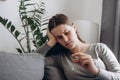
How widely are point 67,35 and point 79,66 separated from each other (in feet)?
0.72

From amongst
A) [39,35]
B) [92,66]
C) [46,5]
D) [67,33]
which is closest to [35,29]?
[39,35]

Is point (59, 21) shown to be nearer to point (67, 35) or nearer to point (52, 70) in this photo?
point (67, 35)

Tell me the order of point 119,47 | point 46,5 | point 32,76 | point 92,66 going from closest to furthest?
point 92,66 < point 32,76 < point 119,47 < point 46,5

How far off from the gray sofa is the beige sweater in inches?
3.1

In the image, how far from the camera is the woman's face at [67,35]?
1565 millimetres

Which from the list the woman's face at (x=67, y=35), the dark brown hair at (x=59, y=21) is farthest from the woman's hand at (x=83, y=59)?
the dark brown hair at (x=59, y=21)

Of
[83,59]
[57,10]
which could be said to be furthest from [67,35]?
[57,10]

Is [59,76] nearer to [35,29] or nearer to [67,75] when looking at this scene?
[67,75]

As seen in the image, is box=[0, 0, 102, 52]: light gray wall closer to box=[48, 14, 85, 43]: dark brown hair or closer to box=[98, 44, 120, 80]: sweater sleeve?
box=[48, 14, 85, 43]: dark brown hair

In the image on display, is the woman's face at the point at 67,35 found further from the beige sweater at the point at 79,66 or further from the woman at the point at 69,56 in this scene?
the beige sweater at the point at 79,66

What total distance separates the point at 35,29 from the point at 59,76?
77 centimetres

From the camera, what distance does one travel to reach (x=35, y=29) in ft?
7.30

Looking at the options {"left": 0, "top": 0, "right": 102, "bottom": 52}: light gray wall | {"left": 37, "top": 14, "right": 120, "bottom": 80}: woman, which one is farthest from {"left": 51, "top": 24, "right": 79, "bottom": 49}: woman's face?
{"left": 0, "top": 0, "right": 102, "bottom": 52}: light gray wall

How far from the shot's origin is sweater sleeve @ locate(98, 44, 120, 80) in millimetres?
1361
